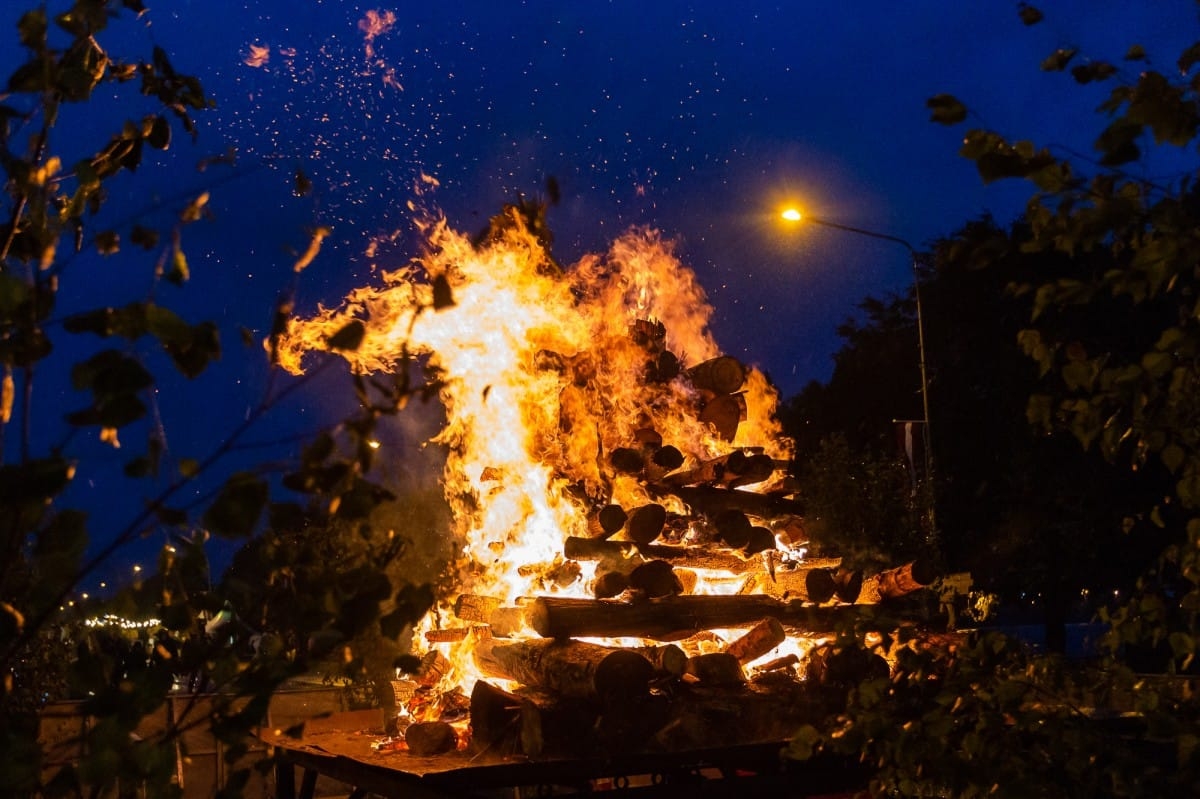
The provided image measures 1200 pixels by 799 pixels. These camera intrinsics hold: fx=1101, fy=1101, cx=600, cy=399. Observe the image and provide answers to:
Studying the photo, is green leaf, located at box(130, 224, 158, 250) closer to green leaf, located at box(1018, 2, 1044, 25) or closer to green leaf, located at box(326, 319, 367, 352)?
green leaf, located at box(326, 319, 367, 352)

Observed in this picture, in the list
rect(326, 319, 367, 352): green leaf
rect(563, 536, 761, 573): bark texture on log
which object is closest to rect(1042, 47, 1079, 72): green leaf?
rect(326, 319, 367, 352): green leaf

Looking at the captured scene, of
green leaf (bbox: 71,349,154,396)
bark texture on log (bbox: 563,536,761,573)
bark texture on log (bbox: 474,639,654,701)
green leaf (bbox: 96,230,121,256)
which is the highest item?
green leaf (bbox: 96,230,121,256)

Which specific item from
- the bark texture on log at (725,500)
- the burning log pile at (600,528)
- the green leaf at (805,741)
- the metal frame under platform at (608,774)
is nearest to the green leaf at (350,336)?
the green leaf at (805,741)

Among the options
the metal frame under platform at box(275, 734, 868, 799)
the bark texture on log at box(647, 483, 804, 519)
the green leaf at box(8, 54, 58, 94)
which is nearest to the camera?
the green leaf at box(8, 54, 58, 94)

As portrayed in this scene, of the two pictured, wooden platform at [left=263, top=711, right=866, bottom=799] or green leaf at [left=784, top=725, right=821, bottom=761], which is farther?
wooden platform at [left=263, top=711, right=866, bottom=799]

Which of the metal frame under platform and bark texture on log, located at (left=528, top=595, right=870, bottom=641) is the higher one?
bark texture on log, located at (left=528, top=595, right=870, bottom=641)

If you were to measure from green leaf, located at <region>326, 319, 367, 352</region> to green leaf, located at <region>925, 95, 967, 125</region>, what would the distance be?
1261 millimetres

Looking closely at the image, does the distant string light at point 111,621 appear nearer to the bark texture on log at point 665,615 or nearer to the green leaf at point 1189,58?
the green leaf at point 1189,58

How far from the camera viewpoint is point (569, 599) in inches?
290

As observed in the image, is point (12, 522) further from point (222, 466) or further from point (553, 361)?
point (553, 361)

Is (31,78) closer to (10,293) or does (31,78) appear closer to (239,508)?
(10,293)

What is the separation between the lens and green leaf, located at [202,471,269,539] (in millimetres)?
1722

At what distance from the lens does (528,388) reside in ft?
30.1

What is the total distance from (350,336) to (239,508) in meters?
0.32
